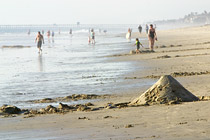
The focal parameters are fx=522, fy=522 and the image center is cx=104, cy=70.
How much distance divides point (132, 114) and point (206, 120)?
151 cm

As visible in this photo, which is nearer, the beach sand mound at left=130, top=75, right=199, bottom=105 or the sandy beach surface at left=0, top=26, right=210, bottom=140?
the sandy beach surface at left=0, top=26, right=210, bottom=140

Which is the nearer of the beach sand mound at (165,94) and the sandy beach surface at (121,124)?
the sandy beach surface at (121,124)

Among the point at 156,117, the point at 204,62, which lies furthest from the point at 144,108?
the point at 204,62

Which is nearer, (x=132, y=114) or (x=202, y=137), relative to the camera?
(x=202, y=137)

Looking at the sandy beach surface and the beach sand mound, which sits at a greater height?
the beach sand mound

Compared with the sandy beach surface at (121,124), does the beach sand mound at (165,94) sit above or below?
above

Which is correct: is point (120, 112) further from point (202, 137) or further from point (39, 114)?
point (202, 137)

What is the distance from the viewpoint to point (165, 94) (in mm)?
9227

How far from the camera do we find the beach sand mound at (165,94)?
9.12 meters

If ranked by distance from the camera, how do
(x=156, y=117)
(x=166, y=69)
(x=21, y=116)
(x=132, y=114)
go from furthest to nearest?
1. (x=166, y=69)
2. (x=21, y=116)
3. (x=132, y=114)
4. (x=156, y=117)

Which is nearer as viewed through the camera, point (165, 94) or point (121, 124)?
point (121, 124)

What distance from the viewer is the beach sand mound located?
912 cm

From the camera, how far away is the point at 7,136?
23.5ft

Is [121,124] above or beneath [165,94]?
beneath
